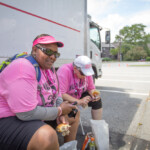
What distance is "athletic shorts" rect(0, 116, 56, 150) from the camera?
131cm

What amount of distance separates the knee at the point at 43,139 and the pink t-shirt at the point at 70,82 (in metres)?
0.93

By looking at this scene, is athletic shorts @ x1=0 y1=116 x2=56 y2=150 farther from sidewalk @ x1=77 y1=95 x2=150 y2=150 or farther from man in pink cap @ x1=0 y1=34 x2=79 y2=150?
sidewalk @ x1=77 y1=95 x2=150 y2=150

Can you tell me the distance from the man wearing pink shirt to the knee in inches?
34.7

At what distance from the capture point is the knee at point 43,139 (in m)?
1.29

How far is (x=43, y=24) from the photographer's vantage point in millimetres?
3092

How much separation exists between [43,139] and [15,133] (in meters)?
0.23

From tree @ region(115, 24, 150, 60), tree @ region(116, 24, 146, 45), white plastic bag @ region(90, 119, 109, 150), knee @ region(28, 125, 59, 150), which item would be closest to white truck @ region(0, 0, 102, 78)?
knee @ region(28, 125, 59, 150)

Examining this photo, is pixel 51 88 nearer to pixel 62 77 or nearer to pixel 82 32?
pixel 62 77

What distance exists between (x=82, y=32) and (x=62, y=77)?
2519 millimetres

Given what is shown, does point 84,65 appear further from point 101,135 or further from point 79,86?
point 101,135

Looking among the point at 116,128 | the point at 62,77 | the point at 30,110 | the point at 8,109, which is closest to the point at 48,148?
the point at 30,110

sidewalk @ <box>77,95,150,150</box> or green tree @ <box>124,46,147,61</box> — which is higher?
green tree @ <box>124,46,147,61</box>

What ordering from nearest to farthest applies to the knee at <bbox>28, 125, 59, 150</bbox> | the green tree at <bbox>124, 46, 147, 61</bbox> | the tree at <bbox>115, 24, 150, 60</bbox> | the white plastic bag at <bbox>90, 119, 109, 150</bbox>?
the knee at <bbox>28, 125, 59, 150</bbox> < the white plastic bag at <bbox>90, 119, 109, 150</bbox> < the green tree at <bbox>124, 46, 147, 61</bbox> < the tree at <bbox>115, 24, 150, 60</bbox>

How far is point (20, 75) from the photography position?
4.37ft
